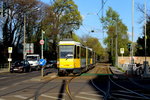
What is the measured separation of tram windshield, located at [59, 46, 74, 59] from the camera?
25.6 m

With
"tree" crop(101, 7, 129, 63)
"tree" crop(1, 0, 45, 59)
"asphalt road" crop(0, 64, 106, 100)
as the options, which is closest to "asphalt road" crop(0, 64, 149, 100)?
"asphalt road" crop(0, 64, 106, 100)

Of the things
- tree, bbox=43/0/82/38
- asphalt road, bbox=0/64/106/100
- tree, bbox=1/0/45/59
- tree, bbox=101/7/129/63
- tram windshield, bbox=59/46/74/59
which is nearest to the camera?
asphalt road, bbox=0/64/106/100

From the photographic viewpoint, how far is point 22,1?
49219 millimetres

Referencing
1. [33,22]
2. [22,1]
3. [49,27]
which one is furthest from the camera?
[49,27]

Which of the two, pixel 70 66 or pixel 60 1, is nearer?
pixel 70 66

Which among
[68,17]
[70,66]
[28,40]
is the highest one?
[68,17]

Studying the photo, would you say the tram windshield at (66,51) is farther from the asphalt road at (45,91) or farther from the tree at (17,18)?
the tree at (17,18)

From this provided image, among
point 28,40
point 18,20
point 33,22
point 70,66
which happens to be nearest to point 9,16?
point 18,20

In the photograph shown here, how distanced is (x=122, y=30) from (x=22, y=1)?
126 ft

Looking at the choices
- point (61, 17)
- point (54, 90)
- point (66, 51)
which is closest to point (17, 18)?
point (61, 17)

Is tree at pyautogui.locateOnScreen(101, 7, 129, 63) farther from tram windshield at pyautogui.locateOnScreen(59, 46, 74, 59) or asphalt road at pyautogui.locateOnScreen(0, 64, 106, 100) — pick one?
asphalt road at pyautogui.locateOnScreen(0, 64, 106, 100)

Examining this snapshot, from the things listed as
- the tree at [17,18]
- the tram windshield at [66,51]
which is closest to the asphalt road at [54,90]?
the tram windshield at [66,51]

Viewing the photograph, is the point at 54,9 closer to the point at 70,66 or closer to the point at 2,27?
the point at 2,27

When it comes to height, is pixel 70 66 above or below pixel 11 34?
below
